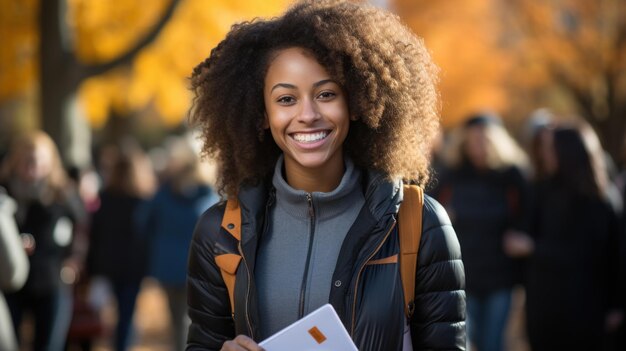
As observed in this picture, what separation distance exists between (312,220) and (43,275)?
5.06 metres

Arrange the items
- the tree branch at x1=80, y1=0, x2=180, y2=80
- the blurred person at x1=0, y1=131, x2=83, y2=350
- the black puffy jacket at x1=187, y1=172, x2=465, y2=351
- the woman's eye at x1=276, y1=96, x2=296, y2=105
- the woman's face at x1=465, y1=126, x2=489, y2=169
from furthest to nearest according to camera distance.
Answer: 1. the tree branch at x1=80, y1=0, x2=180, y2=80
2. the woman's face at x1=465, y1=126, x2=489, y2=169
3. the blurred person at x1=0, y1=131, x2=83, y2=350
4. the woman's eye at x1=276, y1=96, x2=296, y2=105
5. the black puffy jacket at x1=187, y1=172, x2=465, y2=351

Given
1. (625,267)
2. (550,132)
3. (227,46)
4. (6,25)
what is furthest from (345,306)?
(6,25)

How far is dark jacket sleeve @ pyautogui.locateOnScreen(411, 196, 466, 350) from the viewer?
3.45 metres

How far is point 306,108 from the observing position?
3527 mm

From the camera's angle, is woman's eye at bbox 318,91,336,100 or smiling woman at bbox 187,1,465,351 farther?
woman's eye at bbox 318,91,336,100

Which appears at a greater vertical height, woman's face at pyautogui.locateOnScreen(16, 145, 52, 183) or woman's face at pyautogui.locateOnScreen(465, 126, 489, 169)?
woman's face at pyautogui.locateOnScreen(16, 145, 52, 183)

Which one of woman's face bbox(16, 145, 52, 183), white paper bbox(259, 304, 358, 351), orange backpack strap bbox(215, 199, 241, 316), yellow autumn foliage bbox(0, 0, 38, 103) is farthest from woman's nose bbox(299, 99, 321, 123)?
yellow autumn foliage bbox(0, 0, 38, 103)

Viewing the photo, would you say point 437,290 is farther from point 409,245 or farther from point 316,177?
point 316,177

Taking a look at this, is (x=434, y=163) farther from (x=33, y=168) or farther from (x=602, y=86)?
(x=602, y=86)

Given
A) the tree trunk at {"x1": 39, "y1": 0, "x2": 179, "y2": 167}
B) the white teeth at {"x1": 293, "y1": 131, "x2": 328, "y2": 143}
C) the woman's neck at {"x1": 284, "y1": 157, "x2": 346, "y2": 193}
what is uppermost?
the tree trunk at {"x1": 39, "y1": 0, "x2": 179, "y2": 167}

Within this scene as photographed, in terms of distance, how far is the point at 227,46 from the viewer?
3828 mm

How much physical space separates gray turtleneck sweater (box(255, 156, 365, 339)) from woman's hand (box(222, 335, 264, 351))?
0.46 feet

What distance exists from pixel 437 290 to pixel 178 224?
21.0 feet

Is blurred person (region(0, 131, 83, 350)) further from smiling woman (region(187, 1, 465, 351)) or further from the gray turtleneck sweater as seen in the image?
the gray turtleneck sweater
